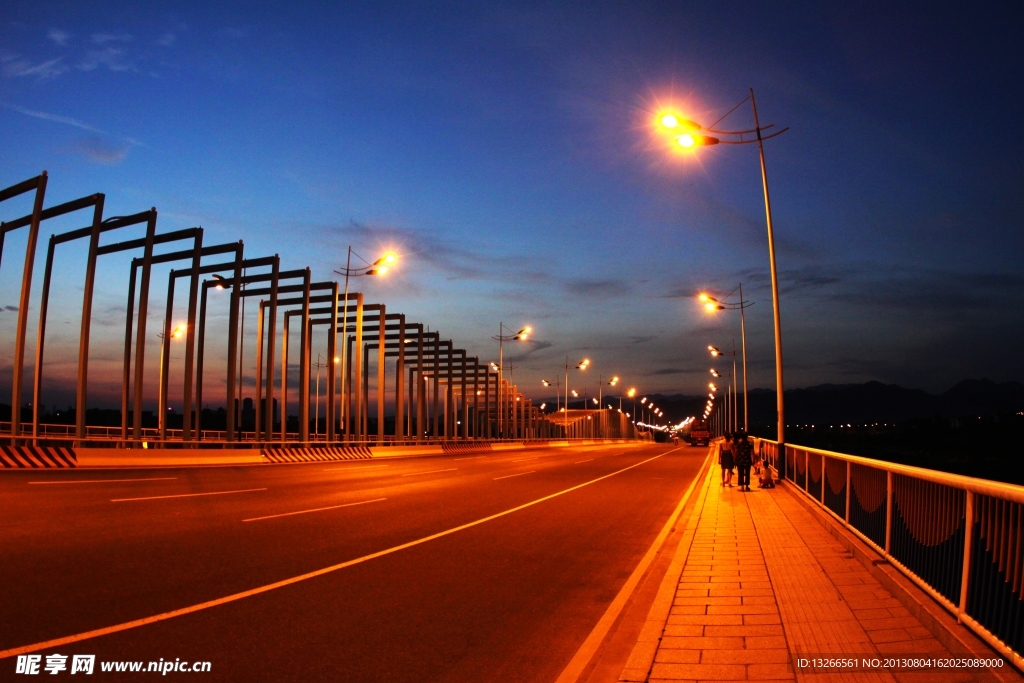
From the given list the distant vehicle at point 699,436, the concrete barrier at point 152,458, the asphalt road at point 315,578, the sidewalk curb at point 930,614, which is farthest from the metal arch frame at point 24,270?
the distant vehicle at point 699,436

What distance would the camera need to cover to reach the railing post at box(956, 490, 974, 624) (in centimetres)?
527

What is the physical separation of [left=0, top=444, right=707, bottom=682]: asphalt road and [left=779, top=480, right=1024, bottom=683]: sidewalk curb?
2.59 m

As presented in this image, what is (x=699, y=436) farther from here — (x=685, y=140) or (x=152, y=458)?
(x=685, y=140)

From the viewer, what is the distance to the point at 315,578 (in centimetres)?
802

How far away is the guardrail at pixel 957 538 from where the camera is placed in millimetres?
4684

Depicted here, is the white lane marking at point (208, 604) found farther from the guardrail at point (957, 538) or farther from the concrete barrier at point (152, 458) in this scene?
the concrete barrier at point (152, 458)

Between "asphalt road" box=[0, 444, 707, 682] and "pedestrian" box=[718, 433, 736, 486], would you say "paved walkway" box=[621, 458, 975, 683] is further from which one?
"pedestrian" box=[718, 433, 736, 486]

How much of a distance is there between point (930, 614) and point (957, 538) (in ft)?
1.95

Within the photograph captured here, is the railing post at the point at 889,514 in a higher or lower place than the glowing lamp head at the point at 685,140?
lower

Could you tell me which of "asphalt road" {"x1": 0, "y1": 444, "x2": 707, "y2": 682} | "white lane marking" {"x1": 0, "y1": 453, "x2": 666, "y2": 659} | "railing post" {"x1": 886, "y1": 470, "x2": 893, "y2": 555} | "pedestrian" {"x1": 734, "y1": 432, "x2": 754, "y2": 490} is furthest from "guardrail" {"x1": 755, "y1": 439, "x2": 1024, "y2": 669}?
"pedestrian" {"x1": 734, "y1": 432, "x2": 754, "y2": 490}

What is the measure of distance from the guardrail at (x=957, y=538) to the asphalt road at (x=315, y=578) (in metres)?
2.80

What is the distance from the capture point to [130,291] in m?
34.9

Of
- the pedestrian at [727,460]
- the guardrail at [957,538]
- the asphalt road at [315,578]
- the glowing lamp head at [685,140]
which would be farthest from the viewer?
the pedestrian at [727,460]

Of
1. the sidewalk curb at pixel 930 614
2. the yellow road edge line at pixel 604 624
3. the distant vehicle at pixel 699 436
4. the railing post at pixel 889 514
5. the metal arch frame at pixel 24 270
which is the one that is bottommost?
the distant vehicle at pixel 699 436
